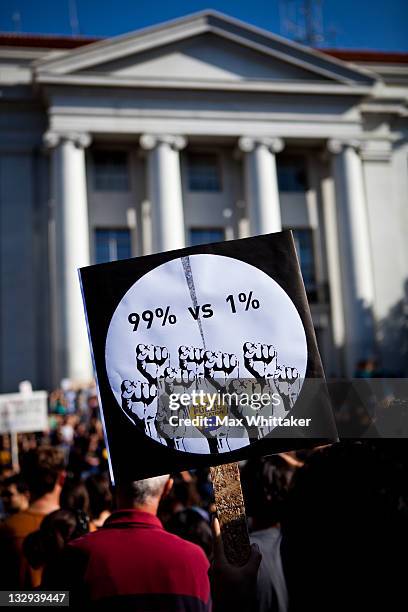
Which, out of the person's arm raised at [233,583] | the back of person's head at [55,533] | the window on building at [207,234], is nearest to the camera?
the person's arm raised at [233,583]

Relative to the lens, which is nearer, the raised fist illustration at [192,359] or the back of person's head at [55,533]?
the raised fist illustration at [192,359]

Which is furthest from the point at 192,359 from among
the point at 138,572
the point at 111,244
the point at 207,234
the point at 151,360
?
the point at 207,234

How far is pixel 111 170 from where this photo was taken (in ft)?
92.3

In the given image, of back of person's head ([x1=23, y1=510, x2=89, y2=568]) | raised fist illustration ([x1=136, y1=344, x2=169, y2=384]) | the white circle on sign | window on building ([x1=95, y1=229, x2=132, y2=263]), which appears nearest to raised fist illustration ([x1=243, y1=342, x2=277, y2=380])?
the white circle on sign

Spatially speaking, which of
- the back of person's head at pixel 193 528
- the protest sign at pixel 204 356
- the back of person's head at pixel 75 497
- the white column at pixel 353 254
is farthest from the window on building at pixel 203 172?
the protest sign at pixel 204 356

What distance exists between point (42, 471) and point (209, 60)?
2536cm

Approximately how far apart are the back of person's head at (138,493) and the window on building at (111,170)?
25.9 metres

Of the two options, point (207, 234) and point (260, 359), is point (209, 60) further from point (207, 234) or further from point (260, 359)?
point (260, 359)

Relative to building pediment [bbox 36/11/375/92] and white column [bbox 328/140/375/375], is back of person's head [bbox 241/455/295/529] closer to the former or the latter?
white column [bbox 328/140/375/375]

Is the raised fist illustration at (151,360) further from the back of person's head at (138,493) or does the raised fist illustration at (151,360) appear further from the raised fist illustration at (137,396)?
the back of person's head at (138,493)

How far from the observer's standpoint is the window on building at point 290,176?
97.1ft

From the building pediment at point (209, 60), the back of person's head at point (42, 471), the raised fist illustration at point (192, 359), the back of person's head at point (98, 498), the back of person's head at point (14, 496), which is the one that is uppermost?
the building pediment at point (209, 60)

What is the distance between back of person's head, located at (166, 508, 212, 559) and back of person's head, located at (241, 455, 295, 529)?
0.83 meters

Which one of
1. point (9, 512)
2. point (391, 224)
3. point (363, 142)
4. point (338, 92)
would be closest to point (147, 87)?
point (338, 92)
